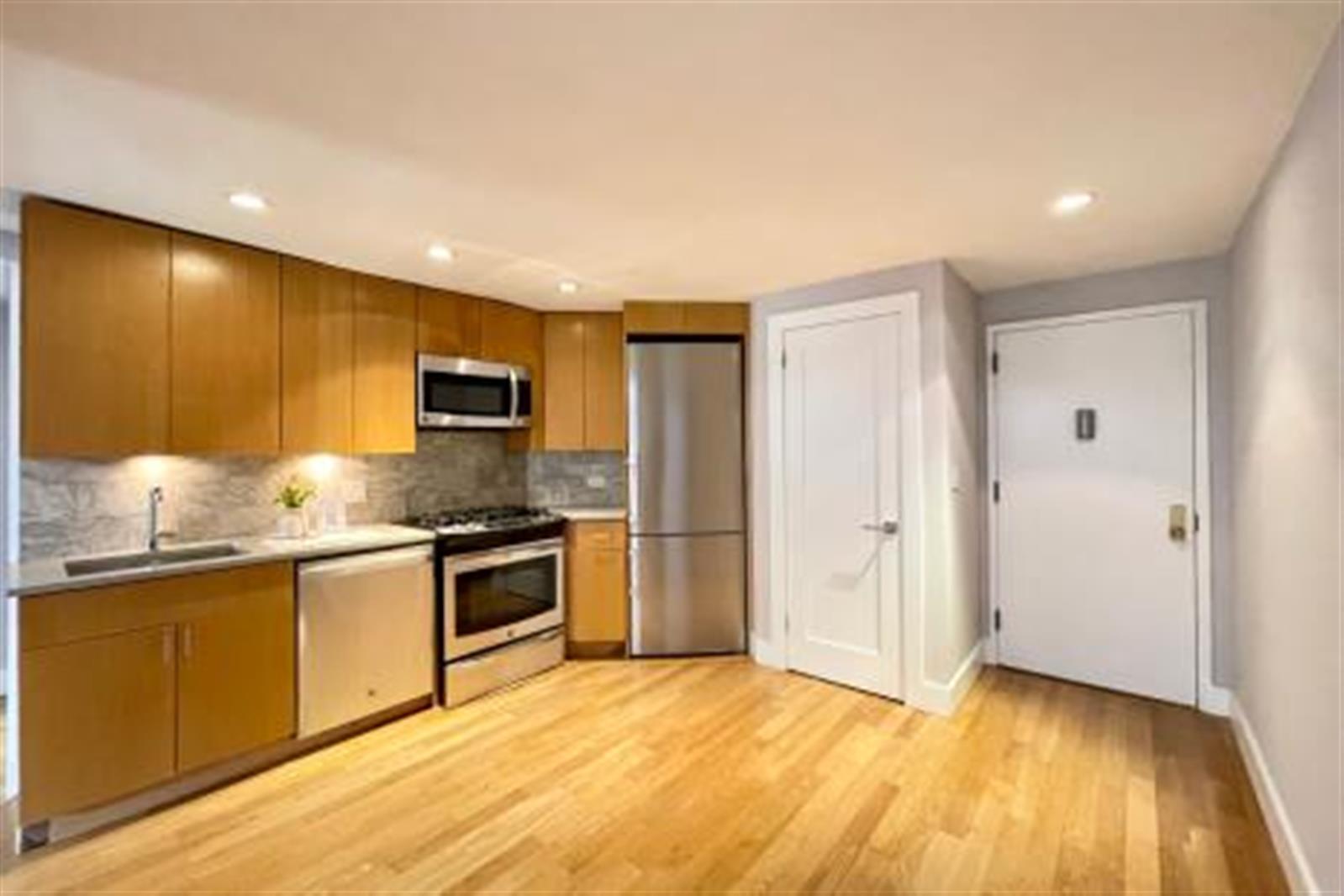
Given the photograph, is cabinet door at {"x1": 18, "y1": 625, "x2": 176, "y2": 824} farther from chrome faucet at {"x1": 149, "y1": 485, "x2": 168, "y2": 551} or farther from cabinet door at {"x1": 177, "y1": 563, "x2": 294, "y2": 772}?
chrome faucet at {"x1": 149, "y1": 485, "x2": 168, "y2": 551}

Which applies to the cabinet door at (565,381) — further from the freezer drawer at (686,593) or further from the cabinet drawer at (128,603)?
the cabinet drawer at (128,603)

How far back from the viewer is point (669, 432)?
3.89m

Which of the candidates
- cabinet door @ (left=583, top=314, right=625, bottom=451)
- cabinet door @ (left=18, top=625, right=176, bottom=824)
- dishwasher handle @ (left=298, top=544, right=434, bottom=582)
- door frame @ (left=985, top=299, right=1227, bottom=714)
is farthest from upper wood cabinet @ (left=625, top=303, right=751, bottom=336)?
cabinet door @ (left=18, top=625, right=176, bottom=824)

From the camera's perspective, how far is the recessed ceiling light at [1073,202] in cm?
226

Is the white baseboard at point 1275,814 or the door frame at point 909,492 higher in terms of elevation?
the door frame at point 909,492

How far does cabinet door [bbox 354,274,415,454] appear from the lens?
10.6ft

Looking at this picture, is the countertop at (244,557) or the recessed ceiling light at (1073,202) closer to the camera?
the countertop at (244,557)

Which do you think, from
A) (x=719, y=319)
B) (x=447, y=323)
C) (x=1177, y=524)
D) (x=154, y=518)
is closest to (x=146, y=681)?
(x=154, y=518)

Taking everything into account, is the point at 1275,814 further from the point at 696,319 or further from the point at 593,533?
the point at 696,319

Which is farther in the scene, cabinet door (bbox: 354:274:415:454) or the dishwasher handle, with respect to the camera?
cabinet door (bbox: 354:274:415:454)

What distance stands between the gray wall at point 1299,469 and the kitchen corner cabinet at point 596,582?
297cm

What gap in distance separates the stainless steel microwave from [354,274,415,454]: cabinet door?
0.07 meters

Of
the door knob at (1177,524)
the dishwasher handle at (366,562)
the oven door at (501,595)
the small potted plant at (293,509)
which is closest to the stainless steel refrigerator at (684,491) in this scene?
the oven door at (501,595)

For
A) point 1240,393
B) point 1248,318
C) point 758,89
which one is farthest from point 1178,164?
point 758,89
